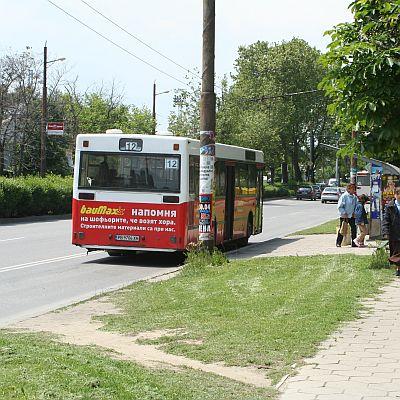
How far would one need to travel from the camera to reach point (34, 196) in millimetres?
36812

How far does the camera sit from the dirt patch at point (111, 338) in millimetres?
7230

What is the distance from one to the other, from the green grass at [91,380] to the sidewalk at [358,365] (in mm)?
425

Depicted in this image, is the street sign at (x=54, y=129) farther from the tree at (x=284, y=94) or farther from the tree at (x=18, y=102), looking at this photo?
the tree at (x=284, y=94)

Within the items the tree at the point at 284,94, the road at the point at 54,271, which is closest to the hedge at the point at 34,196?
the road at the point at 54,271

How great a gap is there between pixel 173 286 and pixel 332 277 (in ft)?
8.85

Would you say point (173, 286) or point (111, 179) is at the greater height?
point (111, 179)

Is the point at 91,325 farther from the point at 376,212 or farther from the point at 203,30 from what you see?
the point at 376,212

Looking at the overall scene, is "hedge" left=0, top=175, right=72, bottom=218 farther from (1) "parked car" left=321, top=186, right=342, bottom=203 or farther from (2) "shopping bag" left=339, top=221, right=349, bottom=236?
(1) "parked car" left=321, top=186, right=342, bottom=203

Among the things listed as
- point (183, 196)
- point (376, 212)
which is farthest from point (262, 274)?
point (376, 212)

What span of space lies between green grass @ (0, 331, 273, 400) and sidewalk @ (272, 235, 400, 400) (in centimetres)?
43

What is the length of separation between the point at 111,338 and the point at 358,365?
287 cm

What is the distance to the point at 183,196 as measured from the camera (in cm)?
1791

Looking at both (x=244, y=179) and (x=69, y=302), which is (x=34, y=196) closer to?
(x=244, y=179)

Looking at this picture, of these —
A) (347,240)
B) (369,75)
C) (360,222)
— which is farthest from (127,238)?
(369,75)
